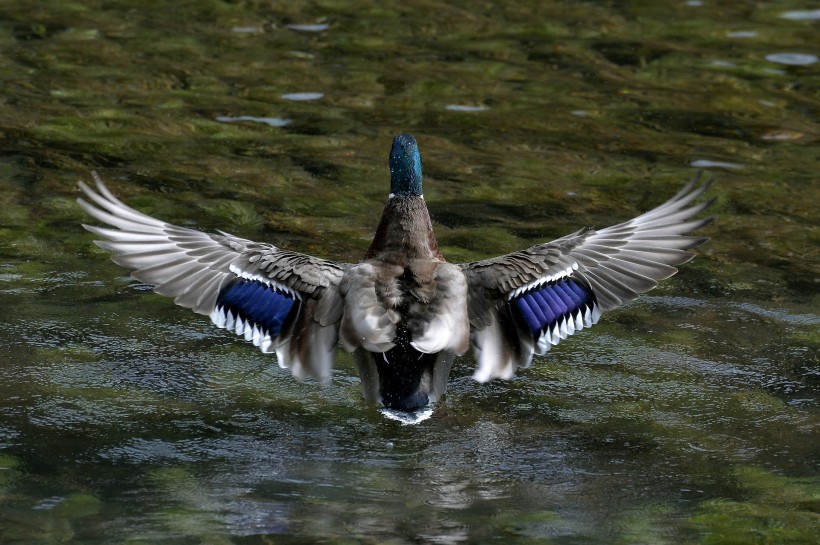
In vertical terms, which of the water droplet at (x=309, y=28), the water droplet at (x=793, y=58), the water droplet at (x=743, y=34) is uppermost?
the water droplet at (x=743, y=34)

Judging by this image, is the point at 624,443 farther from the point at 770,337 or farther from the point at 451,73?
the point at 451,73

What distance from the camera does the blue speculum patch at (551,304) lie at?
6164 mm

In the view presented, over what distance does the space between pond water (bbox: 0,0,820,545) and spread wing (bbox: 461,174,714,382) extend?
0.33 meters

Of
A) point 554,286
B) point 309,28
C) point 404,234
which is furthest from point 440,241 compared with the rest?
point 309,28

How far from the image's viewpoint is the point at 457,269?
20.2 ft

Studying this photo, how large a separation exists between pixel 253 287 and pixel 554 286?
146cm

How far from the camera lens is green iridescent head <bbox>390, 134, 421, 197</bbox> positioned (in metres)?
6.66

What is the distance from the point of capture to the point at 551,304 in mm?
6203

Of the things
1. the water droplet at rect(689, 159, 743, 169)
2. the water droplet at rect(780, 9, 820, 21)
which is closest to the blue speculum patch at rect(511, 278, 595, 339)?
the water droplet at rect(689, 159, 743, 169)

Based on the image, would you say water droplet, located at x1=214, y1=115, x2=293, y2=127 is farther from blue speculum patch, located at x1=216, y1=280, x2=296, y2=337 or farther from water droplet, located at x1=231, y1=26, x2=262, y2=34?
blue speculum patch, located at x1=216, y1=280, x2=296, y2=337

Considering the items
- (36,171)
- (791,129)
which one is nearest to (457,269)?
(36,171)

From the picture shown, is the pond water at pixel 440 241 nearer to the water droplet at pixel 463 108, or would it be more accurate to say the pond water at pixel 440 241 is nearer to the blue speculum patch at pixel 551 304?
the water droplet at pixel 463 108

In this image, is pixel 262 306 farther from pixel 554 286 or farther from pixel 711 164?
pixel 711 164

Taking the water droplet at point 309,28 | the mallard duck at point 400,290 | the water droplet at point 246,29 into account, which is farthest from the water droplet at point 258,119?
the mallard duck at point 400,290
